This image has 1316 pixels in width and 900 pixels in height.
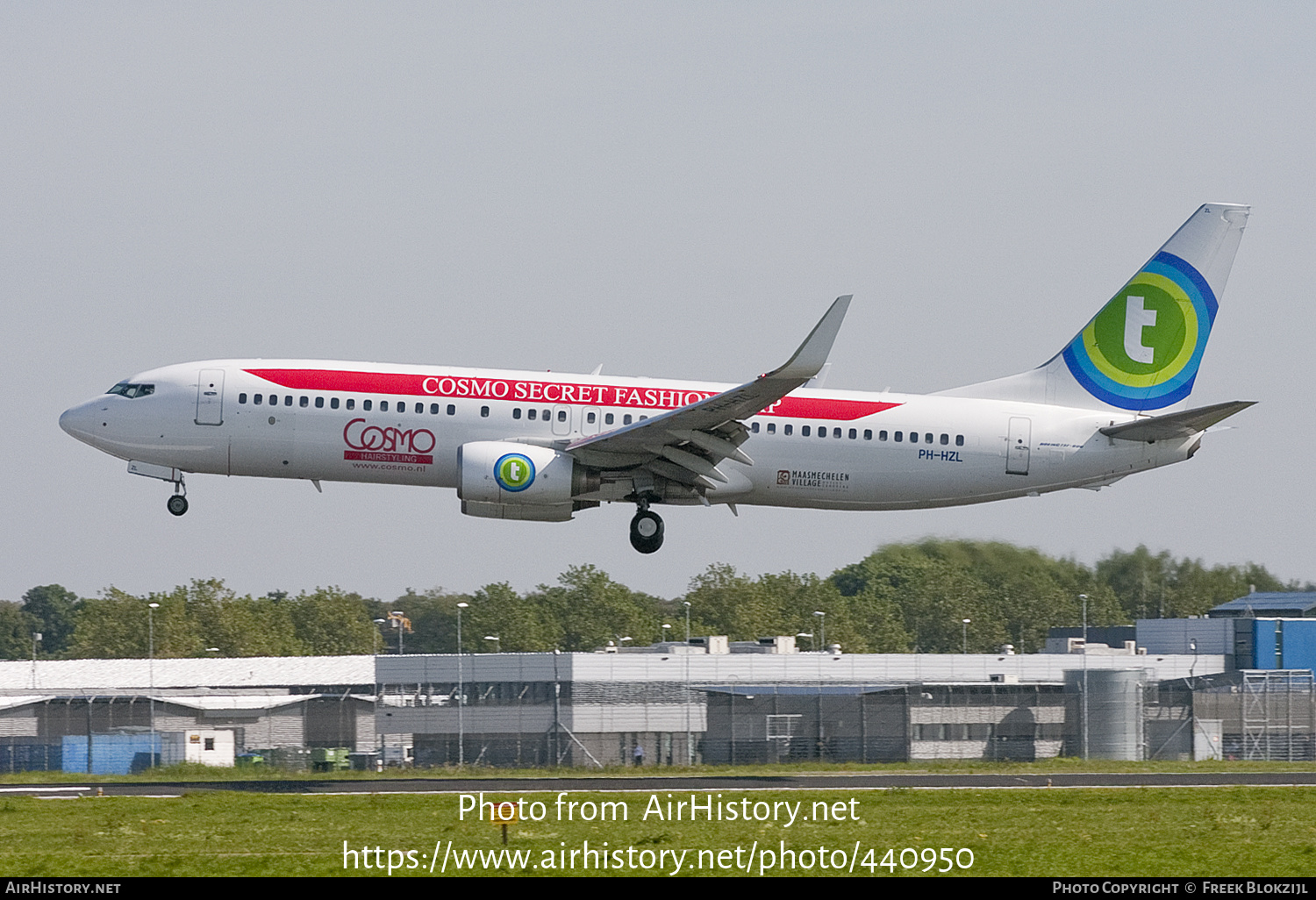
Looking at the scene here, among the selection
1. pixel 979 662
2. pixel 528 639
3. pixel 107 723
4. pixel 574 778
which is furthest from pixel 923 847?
pixel 528 639

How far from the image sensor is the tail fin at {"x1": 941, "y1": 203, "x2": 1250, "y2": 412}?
147 feet

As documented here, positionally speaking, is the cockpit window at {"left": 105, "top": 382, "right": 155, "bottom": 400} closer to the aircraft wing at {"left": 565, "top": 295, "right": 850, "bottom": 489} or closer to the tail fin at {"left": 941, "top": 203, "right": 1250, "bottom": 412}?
the aircraft wing at {"left": 565, "top": 295, "right": 850, "bottom": 489}

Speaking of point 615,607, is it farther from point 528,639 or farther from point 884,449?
point 884,449

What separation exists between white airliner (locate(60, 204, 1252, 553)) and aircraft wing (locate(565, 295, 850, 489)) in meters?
0.07

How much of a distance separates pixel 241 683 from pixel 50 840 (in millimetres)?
54391

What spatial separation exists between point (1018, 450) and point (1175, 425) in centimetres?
379

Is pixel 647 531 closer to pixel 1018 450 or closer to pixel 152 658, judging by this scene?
pixel 1018 450

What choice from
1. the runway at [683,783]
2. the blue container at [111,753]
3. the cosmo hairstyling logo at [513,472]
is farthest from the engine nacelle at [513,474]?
the blue container at [111,753]

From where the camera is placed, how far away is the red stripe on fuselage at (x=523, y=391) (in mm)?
40625

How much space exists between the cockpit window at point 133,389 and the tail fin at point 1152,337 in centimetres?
1971

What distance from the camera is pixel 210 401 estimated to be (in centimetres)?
4103

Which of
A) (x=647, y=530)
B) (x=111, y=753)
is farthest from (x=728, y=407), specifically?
(x=111, y=753)

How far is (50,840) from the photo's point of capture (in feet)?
96.1

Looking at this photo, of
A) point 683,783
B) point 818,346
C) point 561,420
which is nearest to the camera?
point 818,346
